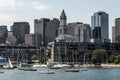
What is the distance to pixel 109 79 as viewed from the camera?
131875mm

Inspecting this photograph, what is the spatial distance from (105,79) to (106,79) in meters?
0.40

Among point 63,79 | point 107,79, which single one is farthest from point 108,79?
point 63,79

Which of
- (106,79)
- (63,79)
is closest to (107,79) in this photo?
(106,79)

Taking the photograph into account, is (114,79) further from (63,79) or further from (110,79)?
(63,79)

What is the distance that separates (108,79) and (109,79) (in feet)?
1.20

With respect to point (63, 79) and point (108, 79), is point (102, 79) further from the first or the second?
point (63, 79)

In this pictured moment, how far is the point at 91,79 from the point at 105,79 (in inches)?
160

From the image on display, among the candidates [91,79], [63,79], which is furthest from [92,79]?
[63,79]

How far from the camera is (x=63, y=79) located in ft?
426

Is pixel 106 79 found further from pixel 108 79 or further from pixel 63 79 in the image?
pixel 63 79

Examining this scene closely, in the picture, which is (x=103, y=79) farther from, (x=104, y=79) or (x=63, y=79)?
(x=63, y=79)

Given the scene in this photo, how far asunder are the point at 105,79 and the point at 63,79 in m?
12.3

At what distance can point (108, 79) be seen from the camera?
13212cm

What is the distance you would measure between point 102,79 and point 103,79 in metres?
0.40
